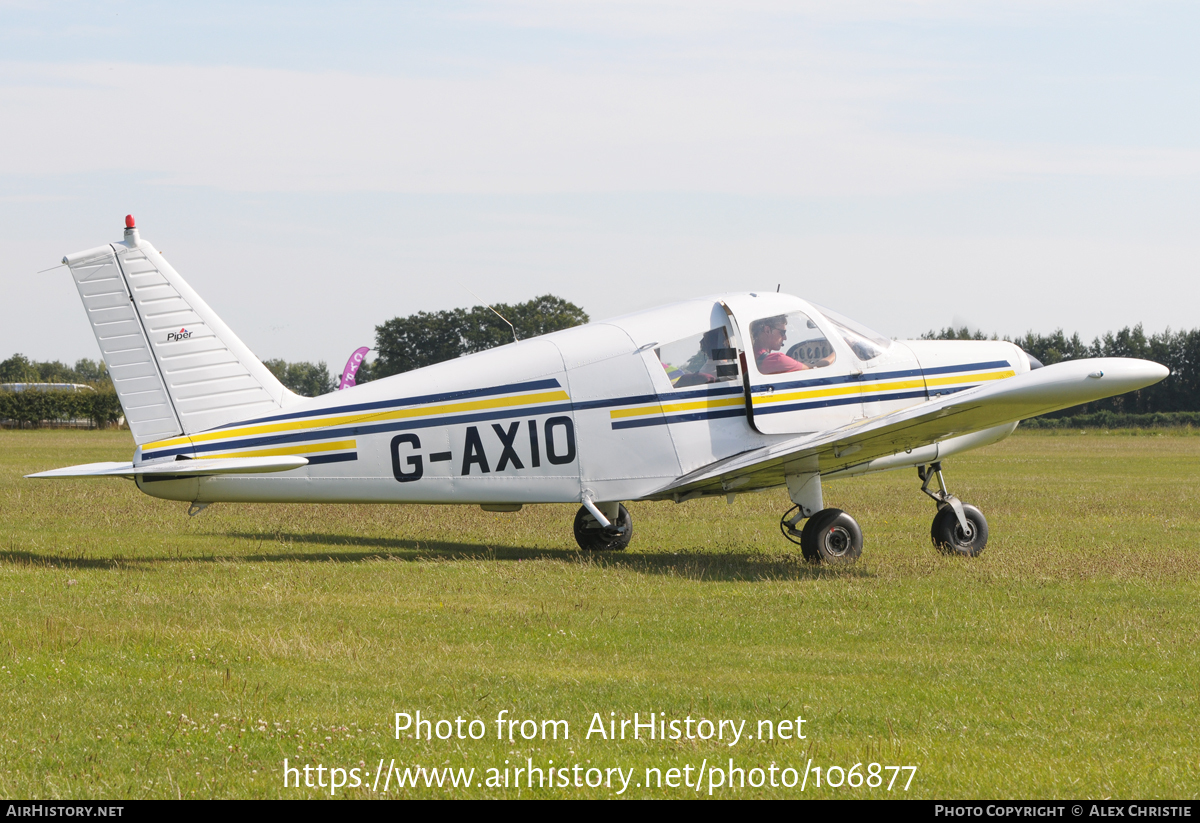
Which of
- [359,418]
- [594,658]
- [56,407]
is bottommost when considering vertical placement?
[594,658]

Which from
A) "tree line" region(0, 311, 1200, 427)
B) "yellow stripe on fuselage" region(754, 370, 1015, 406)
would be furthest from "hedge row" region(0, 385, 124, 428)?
"yellow stripe on fuselage" region(754, 370, 1015, 406)

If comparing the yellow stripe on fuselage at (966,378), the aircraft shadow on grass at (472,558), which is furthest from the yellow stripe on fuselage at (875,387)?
the aircraft shadow on grass at (472,558)

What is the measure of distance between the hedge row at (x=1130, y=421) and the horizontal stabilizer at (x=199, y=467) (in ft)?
217

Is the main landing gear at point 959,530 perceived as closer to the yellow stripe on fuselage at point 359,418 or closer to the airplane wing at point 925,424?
the airplane wing at point 925,424

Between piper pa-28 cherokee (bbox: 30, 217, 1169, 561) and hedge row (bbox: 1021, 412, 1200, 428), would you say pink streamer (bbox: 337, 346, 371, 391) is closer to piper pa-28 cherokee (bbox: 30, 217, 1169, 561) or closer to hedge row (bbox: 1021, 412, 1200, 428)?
piper pa-28 cherokee (bbox: 30, 217, 1169, 561)

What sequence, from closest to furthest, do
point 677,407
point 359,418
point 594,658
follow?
point 594,658
point 359,418
point 677,407

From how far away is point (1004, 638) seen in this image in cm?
817

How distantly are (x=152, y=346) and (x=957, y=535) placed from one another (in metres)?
8.76

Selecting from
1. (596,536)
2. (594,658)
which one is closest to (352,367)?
(596,536)

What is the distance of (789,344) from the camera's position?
1227 centimetres

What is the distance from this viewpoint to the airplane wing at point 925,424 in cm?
1023

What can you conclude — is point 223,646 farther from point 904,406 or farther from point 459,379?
point 904,406

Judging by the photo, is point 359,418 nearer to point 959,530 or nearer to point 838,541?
point 838,541

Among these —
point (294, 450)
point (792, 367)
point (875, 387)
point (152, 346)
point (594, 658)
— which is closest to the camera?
point (594, 658)
